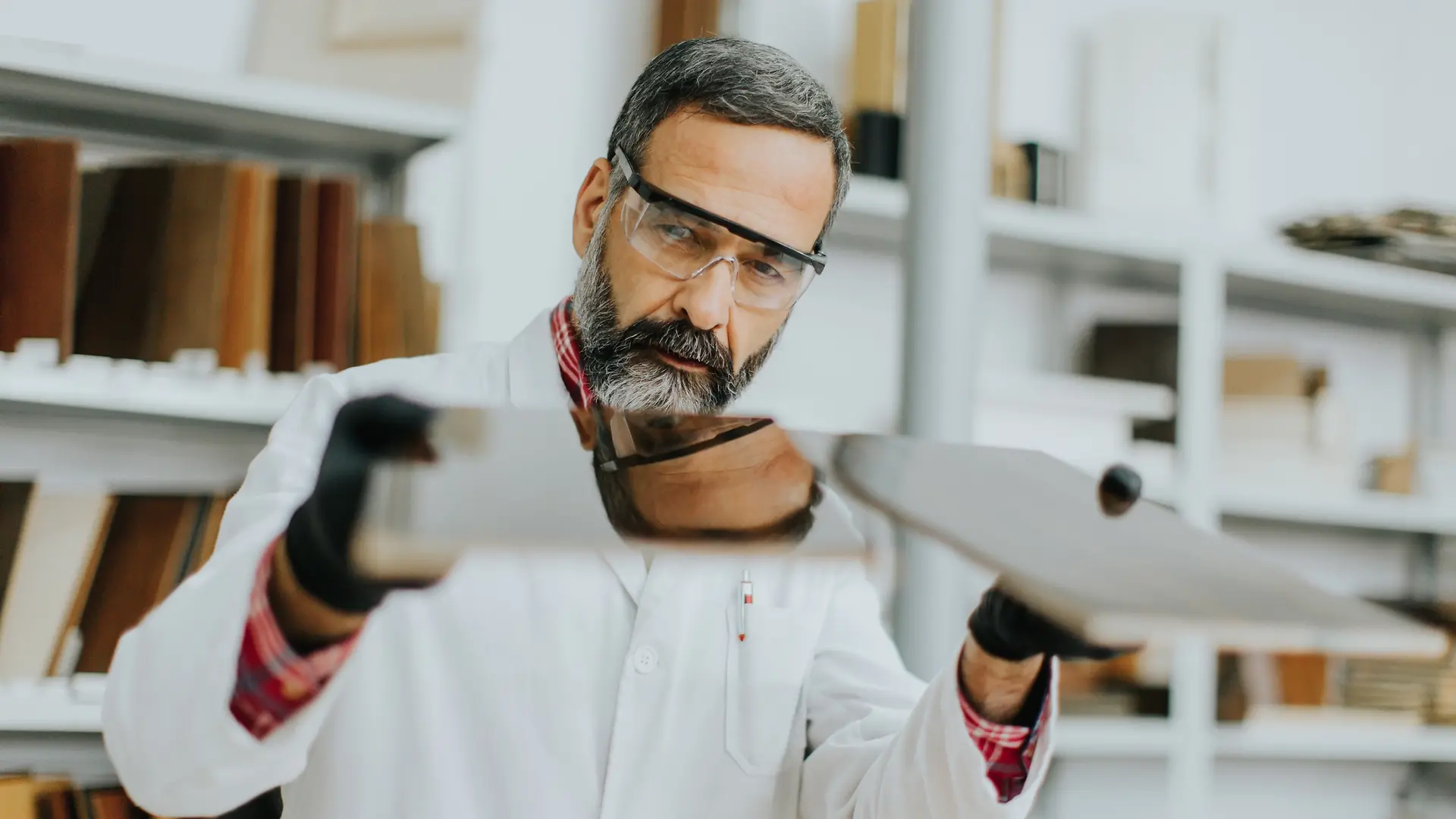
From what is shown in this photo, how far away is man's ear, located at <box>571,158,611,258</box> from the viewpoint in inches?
46.2

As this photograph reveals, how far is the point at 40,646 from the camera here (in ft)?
5.02

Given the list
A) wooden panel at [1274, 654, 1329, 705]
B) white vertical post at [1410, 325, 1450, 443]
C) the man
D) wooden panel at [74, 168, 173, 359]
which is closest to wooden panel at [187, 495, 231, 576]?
wooden panel at [74, 168, 173, 359]

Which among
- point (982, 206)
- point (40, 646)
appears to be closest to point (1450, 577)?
point (982, 206)

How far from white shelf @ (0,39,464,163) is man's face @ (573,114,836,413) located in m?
0.66

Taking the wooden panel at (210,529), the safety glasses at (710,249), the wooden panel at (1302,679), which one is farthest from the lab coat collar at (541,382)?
the wooden panel at (1302,679)

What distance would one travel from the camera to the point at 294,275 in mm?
1630

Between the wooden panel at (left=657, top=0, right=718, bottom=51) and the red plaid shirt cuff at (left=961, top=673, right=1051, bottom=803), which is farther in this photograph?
the wooden panel at (left=657, top=0, right=718, bottom=51)

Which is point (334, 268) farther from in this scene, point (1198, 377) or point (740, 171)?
point (1198, 377)

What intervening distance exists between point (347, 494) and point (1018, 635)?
41 centimetres

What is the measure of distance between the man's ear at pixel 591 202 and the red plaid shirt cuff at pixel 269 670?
59cm

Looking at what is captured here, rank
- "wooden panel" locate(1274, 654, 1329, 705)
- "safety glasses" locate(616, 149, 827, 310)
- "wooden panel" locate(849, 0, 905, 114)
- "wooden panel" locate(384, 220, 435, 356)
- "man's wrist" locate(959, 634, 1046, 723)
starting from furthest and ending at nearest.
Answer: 1. "wooden panel" locate(1274, 654, 1329, 705)
2. "wooden panel" locate(849, 0, 905, 114)
3. "wooden panel" locate(384, 220, 435, 356)
4. "safety glasses" locate(616, 149, 827, 310)
5. "man's wrist" locate(959, 634, 1046, 723)

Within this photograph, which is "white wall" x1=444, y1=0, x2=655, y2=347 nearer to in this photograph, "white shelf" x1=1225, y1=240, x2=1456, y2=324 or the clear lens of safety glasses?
the clear lens of safety glasses

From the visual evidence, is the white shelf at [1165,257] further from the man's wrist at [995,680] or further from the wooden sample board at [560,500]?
the wooden sample board at [560,500]

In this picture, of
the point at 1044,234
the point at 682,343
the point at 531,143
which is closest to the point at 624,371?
the point at 682,343
